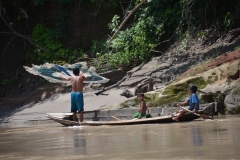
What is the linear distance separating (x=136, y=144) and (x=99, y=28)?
1787 centimetres

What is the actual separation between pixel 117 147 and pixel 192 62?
38.5ft

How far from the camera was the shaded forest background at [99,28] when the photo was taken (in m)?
22.2

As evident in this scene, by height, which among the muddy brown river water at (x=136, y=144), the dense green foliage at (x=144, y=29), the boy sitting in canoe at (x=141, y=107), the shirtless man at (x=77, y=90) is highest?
the dense green foliage at (x=144, y=29)

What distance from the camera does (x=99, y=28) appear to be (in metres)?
26.4

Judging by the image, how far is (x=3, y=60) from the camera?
27.3m

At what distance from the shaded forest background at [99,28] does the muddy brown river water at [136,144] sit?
33.3 feet

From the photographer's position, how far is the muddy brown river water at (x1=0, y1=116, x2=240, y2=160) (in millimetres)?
7531

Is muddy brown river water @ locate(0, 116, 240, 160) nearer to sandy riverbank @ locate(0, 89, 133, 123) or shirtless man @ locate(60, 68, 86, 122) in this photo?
shirtless man @ locate(60, 68, 86, 122)

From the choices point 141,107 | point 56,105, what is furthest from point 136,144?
point 56,105

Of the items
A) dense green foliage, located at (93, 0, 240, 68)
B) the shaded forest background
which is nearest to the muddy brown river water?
dense green foliage, located at (93, 0, 240, 68)

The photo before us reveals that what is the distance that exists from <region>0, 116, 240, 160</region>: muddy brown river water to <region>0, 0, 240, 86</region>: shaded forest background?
1016cm

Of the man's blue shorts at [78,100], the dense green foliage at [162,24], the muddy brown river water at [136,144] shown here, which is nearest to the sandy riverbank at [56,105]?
the dense green foliage at [162,24]

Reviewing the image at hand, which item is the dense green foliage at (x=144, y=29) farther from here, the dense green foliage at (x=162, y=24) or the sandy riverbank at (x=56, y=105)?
the sandy riverbank at (x=56, y=105)

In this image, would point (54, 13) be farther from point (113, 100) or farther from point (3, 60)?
point (113, 100)
